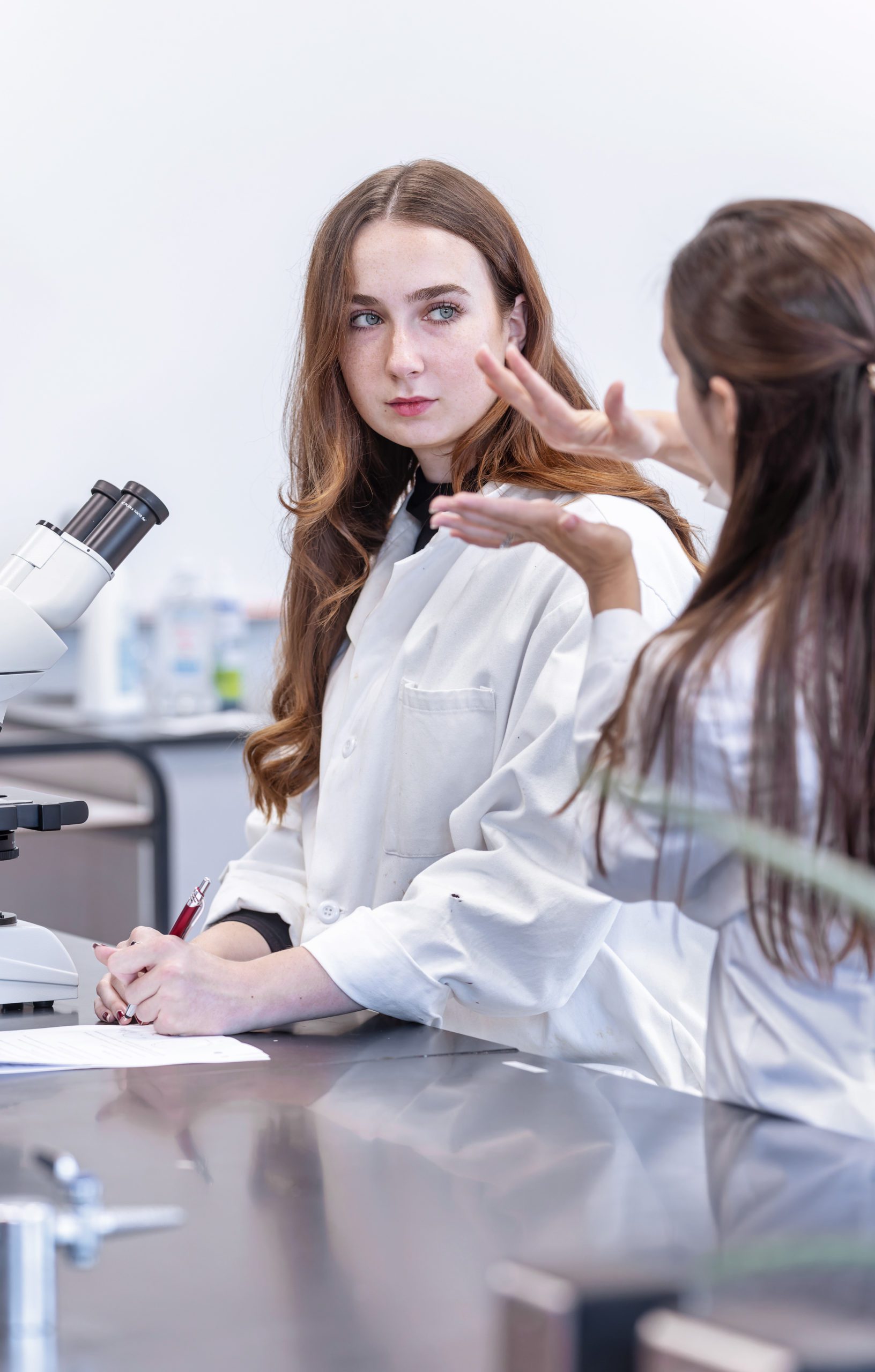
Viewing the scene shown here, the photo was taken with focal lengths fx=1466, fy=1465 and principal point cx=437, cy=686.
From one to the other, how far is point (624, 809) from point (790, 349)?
30 centimetres

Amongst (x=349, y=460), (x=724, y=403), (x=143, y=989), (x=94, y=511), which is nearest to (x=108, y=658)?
(x=349, y=460)

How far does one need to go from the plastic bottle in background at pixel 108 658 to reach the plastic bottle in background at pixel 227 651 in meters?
0.19

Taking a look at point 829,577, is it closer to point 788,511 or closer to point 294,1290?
point 788,511

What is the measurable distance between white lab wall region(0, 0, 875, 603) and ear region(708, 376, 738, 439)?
2.24 metres

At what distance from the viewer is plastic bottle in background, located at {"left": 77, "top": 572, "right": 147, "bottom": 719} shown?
10.3ft

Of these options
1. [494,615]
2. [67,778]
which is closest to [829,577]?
[494,615]

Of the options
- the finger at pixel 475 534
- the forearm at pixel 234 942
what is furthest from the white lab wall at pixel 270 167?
the finger at pixel 475 534

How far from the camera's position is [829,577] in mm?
848

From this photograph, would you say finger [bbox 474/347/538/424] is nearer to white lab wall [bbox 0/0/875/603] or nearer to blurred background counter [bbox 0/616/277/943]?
blurred background counter [bbox 0/616/277/943]

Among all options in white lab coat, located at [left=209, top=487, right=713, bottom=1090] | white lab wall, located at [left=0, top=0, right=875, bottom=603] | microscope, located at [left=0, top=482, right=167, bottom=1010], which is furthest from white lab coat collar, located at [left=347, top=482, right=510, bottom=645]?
white lab wall, located at [left=0, top=0, right=875, bottom=603]

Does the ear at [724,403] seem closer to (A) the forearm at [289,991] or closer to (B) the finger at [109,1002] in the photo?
(A) the forearm at [289,991]

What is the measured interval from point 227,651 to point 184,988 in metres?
2.14

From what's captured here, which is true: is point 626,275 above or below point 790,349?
above

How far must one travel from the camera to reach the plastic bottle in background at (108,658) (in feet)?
10.3
